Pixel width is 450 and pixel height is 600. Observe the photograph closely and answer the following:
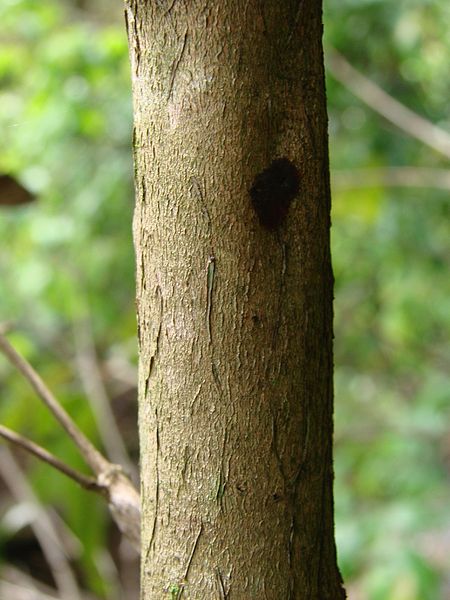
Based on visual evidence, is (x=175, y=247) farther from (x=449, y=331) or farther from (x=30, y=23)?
(x=449, y=331)

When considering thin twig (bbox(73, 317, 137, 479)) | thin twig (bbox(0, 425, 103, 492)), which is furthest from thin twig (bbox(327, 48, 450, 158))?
thin twig (bbox(0, 425, 103, 492))

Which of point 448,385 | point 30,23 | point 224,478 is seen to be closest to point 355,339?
point 448,385

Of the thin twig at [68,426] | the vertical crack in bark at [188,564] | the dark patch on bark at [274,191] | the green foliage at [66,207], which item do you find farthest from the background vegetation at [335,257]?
the dark patch on bark at [274,191]

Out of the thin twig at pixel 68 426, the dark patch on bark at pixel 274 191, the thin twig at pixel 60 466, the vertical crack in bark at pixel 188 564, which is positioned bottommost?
the vertical crack in bark at pixel 188 564

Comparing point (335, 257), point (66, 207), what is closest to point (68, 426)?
point (66, 207)

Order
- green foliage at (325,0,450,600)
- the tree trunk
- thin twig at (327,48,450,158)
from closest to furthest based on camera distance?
the tree trunk < thin twig at (327,48,450,158) < green foliage at (325,0,450,600)

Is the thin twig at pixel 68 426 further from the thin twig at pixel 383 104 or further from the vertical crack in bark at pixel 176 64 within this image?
the thin twig at pixel 383 104

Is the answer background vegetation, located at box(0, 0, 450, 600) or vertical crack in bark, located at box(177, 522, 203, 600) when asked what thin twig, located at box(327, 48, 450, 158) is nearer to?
background vegetation, located at box(0, 0, 450, 600)
